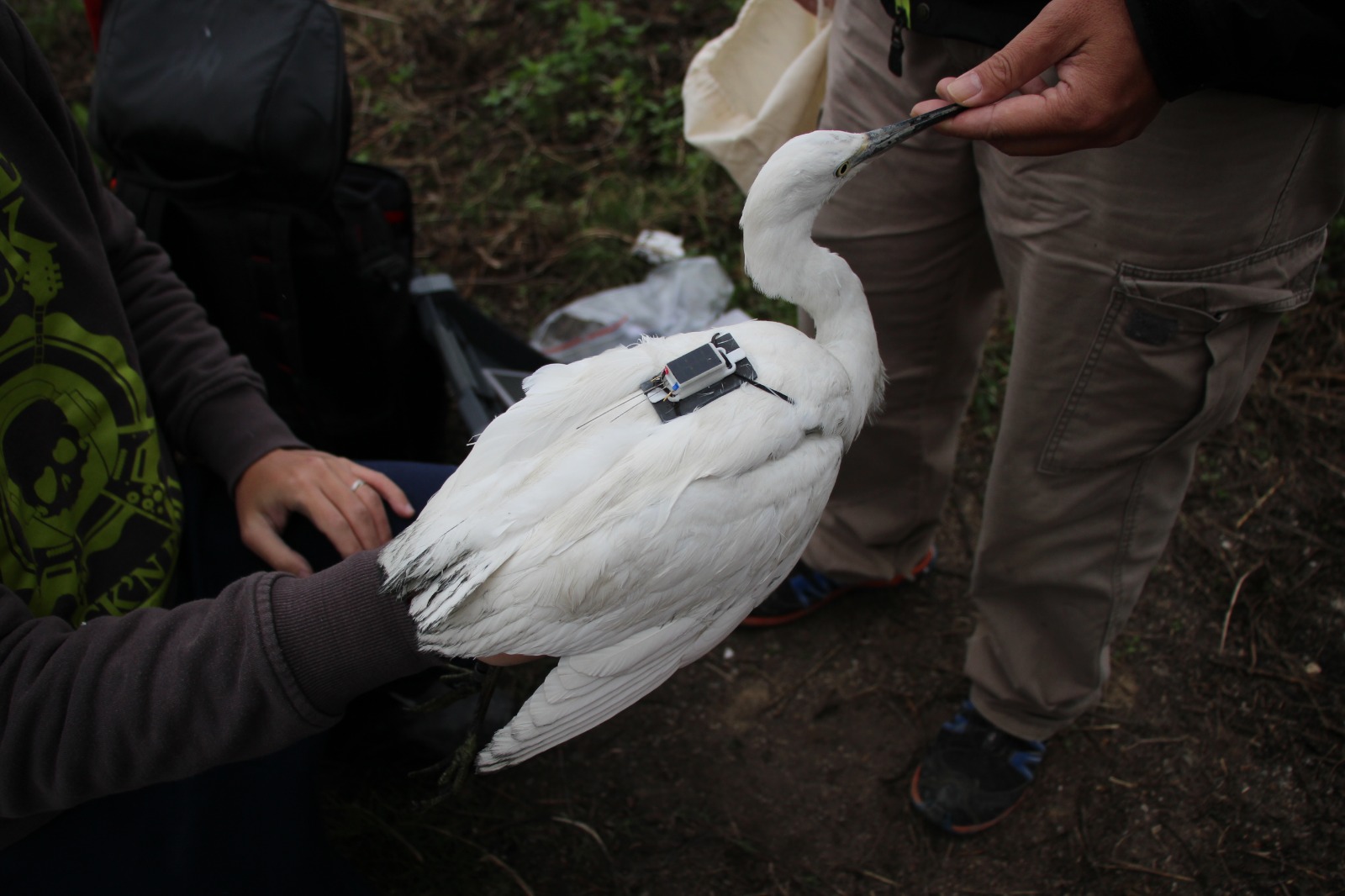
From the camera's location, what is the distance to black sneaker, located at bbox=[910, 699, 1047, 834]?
2.09 m

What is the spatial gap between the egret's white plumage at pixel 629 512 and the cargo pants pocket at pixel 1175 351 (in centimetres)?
45

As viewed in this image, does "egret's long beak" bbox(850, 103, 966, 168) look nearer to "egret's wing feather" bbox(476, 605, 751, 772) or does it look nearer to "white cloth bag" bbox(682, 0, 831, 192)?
"white cloth bag" bbox(682, 0, 831, 192)

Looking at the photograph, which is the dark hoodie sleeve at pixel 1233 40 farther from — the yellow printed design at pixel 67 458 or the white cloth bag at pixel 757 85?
the yellow printed design at pixel 67 458

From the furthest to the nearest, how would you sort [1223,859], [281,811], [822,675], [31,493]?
[822,675] → [1223,859] → [281,811] → [31,493]

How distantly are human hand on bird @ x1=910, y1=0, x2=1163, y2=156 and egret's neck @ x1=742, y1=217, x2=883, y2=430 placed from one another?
38 centimetres

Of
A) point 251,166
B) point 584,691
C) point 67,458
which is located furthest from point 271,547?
point 251,166

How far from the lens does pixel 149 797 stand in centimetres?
139

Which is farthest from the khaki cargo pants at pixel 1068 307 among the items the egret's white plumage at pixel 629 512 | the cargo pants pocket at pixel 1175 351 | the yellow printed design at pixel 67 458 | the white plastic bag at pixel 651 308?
the yellow printed design at pixel 67 458

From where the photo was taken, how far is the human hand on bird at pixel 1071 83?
1.22 metres

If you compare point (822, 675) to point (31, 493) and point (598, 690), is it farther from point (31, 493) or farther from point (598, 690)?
point (31, 493)

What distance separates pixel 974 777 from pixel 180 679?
1.78 meters

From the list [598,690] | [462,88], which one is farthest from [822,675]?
[462,88]

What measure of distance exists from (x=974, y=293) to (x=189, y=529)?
180cm

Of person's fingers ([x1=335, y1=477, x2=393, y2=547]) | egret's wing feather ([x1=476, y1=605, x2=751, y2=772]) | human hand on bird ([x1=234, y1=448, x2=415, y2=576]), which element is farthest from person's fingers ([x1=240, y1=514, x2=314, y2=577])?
egret's wing feather ([x1=476, y1=605, x2=751, y2=772])
